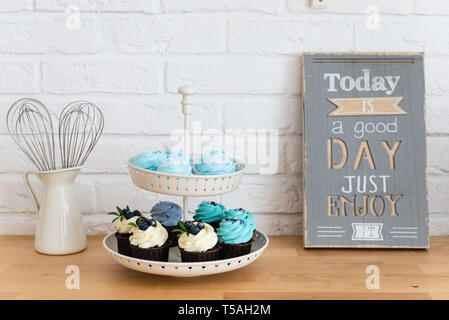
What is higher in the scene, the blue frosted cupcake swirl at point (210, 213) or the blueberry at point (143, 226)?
the blue frosted cupcake swirl at point (210, 213)

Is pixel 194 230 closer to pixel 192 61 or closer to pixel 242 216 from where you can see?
pixel 242 216

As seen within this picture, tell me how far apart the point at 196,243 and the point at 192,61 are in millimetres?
527

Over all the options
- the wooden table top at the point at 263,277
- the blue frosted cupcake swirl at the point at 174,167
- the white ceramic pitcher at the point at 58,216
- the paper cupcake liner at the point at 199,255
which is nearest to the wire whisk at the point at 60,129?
the white ceramic pitcher at the point at 58,216

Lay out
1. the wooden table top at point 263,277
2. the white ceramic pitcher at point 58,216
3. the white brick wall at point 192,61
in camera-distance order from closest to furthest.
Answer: the wooden table top at point 263,277
the white ceramic pitcher at point 58,216
the white brick wall at point 192,61

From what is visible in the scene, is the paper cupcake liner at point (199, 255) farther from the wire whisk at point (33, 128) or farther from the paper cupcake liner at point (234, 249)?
the wire whisk at point (33, 128)

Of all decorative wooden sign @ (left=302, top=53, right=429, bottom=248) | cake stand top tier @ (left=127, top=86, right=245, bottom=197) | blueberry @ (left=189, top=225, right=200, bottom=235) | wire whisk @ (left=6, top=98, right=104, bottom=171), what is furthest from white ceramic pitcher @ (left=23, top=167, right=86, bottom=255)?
decorative wooden sign @ (left=302, top=53, right=429, bottom=248)

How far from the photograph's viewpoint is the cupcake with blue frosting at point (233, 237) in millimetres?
1060

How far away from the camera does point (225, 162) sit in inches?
42.4

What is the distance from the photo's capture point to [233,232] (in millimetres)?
1056

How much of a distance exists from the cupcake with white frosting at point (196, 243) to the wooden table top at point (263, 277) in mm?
60

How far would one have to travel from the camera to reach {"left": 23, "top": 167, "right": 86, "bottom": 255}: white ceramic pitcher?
121 centimetres

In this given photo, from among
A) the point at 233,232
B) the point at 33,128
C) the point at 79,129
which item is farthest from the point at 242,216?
the point at 33,128

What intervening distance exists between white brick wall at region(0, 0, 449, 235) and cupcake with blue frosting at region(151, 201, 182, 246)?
23cm

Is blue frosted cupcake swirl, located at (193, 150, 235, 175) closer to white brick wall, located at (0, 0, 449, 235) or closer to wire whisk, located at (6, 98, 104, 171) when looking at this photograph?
white brick wall, located at (0, 0, 449, 235)
